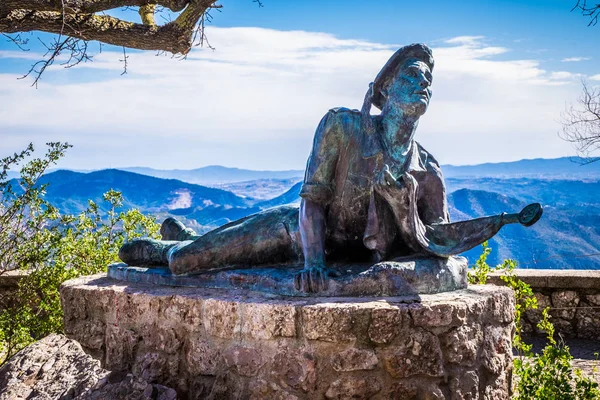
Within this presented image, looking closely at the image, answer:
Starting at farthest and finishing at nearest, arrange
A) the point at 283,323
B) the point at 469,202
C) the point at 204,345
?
the point at 469,202 → the point at 204,345 → the point at 283,323

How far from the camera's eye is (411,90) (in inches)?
158

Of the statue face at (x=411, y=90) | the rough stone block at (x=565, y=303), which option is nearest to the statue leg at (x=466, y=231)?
the statue face at (x=411, y=90)

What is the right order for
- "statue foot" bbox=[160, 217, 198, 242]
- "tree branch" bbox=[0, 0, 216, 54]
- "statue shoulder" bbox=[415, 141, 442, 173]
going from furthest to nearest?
"tree branch" bbox=[0, 0, 216, 54] → "statue foot" bbox=[160, 217, 198, 242] → "statue shoulder" bbox=[415, 141, 442, 173]

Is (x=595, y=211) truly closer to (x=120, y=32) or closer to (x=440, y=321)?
(x=120, y=32)

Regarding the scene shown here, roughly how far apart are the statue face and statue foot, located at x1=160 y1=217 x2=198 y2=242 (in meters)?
1.86

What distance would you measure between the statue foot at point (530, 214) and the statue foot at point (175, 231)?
2.32 m

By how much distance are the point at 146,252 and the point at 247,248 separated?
86 cm

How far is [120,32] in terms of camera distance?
6.92 m

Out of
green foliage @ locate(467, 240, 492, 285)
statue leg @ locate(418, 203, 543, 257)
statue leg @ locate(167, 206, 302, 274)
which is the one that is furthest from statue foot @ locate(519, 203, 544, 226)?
green foliage @ locate(467, 240, 492, 285)

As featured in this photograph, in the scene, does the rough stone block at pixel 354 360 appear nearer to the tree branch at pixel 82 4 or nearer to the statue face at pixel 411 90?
the statue face at pixel 411 90

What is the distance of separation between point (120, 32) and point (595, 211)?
1000 cm

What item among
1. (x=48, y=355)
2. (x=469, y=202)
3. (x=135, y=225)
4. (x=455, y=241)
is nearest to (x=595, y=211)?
(x=469, y=202)

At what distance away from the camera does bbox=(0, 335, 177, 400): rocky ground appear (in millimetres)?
3766

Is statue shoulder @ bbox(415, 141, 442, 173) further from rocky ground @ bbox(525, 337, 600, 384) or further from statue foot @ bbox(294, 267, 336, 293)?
rocky ground @ bbox(525, 337, 600, 384)
